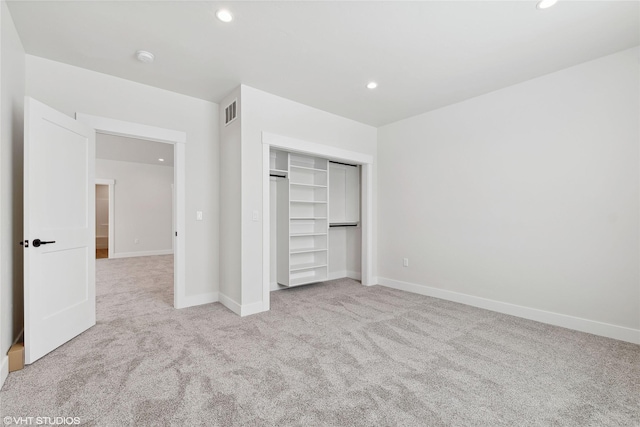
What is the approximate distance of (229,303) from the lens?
3570 millimetres

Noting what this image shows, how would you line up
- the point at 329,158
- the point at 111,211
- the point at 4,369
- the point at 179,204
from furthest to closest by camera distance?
the point at 111,211 → the point at 329,158 → the point at 179,204 → the point at 4,369

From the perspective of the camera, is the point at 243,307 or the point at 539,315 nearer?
the point at 539,315

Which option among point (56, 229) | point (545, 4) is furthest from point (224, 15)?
point (545, 4)

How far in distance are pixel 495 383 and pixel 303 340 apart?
1518 millimetres

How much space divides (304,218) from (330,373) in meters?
2.74

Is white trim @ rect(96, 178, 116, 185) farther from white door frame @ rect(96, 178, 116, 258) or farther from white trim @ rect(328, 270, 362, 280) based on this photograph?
white trim @ rect(328, 270, 362, 280)

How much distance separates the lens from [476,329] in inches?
116

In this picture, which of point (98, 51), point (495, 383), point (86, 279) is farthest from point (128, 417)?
point (98, 51)

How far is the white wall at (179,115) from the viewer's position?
292cm

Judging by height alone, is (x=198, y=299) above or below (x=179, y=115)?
below

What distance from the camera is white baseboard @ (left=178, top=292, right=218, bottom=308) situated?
3.61m

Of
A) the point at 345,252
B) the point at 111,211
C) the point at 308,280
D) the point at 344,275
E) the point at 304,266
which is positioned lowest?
the point at 344,275

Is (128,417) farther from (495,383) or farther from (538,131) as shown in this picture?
(538,131)

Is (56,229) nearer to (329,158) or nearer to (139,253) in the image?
(329,158)
